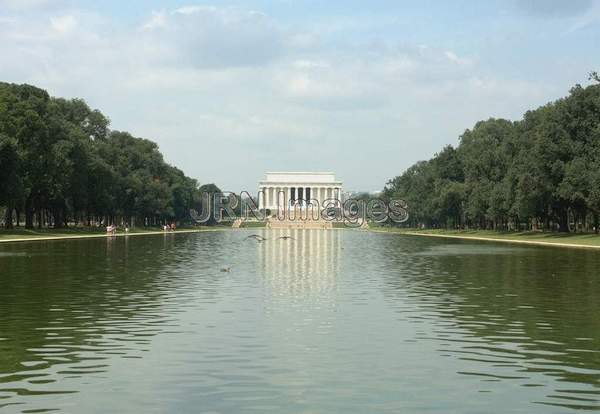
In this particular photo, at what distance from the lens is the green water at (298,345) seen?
1285 cm

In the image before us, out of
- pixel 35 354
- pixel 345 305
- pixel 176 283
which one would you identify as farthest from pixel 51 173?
pixel 35 354

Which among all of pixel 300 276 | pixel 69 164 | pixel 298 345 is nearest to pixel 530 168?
pixel 69 164

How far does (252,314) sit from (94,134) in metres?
115

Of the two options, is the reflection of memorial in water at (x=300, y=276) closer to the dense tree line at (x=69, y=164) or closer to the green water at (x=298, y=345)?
the green water at (x=298, y=345)

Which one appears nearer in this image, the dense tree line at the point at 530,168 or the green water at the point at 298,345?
the green water at the point at 298,345

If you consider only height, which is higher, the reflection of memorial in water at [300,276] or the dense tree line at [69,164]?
the dense tree line at [69,164]

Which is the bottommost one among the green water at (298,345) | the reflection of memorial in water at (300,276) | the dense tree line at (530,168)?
the green water at (298,345)

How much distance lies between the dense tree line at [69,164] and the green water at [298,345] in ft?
193

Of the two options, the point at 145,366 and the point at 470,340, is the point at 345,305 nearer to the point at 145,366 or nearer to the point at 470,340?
the point at 470,340

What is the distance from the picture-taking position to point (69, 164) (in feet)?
328

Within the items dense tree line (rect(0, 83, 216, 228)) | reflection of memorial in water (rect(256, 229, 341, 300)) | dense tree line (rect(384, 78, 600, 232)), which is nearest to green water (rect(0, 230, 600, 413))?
reflection of memorial in water (rect(256, 229, 341, 300))

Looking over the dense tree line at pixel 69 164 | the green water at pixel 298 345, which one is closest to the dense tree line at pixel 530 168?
the dense tree line at pixel 69 164

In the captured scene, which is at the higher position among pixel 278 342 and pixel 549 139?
pixel 549 139

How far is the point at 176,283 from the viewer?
1300 inches
